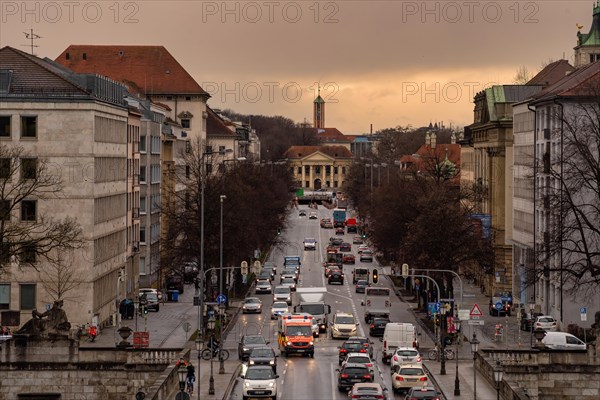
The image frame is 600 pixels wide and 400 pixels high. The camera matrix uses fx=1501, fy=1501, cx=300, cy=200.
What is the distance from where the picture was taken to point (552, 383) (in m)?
60.1

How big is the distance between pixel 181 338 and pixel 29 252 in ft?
33.6

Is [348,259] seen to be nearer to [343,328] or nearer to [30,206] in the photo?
[343,328]

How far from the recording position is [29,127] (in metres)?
81.5

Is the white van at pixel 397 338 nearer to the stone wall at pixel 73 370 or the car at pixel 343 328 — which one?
the car at pixel 343 328

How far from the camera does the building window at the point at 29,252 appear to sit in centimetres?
7231

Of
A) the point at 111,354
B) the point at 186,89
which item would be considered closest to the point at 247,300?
the point at 111,354

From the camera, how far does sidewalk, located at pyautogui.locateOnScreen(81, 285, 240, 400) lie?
60.6 meters

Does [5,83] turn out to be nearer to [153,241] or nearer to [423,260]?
[423,260]

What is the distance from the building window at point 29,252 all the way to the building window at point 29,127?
6696 mm

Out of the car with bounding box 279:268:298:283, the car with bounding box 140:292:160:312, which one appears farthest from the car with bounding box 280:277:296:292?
the car with bounding box 140:292:160:312

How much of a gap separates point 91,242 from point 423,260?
79.6 feet

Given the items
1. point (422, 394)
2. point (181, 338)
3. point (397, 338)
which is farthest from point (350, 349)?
point (422, 394)

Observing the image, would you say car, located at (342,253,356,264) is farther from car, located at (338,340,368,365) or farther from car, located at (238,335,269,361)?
car, located at (338,340,368,365)

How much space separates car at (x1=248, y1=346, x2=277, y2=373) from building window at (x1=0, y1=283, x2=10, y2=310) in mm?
19767
